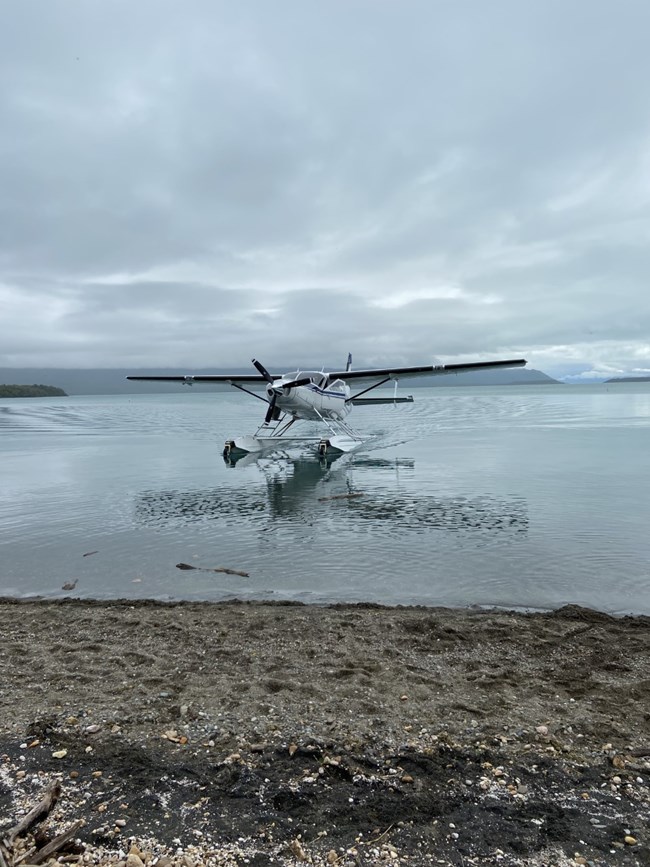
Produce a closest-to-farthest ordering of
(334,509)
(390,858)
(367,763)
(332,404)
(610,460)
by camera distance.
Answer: (390,858) < (367,763) < (334,509) < (610,460) < (332,404)

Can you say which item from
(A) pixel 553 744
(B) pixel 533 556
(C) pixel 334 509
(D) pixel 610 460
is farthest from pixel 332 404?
(A) pixel 553 744

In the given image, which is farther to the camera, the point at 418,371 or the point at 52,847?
the point at 418,371

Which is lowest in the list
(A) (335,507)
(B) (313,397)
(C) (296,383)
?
(A) (335,507)

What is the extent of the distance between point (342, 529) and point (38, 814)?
7427 millimetres

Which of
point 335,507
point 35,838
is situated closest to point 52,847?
point 35,838

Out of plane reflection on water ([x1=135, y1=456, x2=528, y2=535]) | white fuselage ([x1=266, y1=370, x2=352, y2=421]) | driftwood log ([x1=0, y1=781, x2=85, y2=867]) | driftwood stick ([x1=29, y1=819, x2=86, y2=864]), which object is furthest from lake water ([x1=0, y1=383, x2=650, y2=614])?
driftwood stick ([x1=29, y1=819, x2=86, y2=864])

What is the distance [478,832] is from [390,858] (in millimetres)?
445

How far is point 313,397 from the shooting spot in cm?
2219

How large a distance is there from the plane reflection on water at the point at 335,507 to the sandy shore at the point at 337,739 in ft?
15.1

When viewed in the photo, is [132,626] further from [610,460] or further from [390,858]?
[610,460]

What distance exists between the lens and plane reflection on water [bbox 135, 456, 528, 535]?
10.2 metres

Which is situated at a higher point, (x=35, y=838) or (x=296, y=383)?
(x=296, y=383)

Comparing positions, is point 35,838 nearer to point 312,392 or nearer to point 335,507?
point 335,507

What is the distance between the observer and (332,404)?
941 inches
